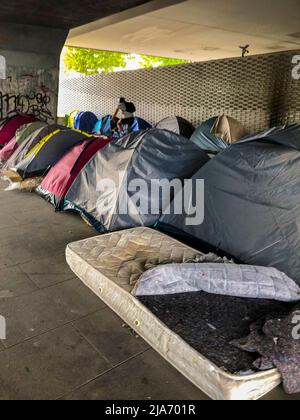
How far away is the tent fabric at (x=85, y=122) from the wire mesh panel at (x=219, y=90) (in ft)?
2.84

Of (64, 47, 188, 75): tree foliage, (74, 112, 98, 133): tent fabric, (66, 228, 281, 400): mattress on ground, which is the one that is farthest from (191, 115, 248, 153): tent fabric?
(64, 47, 188, 75): tree foliage

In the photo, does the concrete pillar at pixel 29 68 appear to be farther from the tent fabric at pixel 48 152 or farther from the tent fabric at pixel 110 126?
the tent fabric at pixel 48 152

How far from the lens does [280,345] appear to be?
164cm

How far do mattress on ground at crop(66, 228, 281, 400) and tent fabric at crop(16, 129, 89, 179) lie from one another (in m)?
2.36

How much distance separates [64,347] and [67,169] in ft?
8.62

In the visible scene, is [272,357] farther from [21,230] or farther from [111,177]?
[21,230]

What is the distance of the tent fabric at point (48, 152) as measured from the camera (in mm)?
4891

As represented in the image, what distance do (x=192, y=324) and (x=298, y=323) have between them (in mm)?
535

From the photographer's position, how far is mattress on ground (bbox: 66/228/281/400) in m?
1.54

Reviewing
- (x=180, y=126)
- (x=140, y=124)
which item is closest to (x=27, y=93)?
(x=140, y=124)

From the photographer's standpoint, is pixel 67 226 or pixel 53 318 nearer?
pixel 53 318

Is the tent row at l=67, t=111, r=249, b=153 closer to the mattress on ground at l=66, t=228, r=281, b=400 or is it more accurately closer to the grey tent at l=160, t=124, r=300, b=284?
the grey tent at l=160, t=124, r=300, b=284
